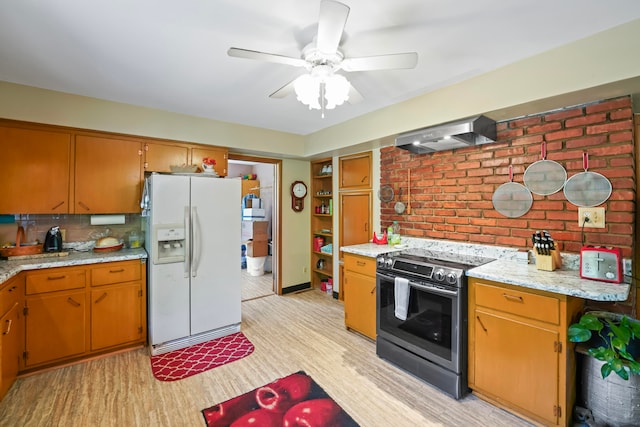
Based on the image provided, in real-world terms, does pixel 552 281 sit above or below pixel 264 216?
below

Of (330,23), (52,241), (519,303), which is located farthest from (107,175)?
(519,303)

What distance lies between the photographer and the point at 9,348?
2.05m

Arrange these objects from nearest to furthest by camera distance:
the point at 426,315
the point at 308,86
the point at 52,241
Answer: the point at 308,86 < the point at 426,315 < the point at 52,241

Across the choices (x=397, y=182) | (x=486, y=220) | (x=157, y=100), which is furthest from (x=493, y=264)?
(x=157, y=100)

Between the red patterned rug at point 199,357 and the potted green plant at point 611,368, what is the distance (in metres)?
2.59

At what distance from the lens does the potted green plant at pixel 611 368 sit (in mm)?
1535

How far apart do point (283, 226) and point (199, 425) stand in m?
2.86

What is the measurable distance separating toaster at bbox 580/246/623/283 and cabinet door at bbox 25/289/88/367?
396 centimetres

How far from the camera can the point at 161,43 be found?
72.3 inches

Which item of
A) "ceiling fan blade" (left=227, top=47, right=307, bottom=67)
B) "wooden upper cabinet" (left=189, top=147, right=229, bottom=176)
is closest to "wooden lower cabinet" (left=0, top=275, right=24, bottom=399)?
"wooden upper cabinet" (left=189, top=147, right=229, bottom=176)

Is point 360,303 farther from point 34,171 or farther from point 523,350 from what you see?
point 34,171

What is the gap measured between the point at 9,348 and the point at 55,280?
533mm

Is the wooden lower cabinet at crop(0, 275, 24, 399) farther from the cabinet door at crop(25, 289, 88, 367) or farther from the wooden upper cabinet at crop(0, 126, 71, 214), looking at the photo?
the wooden upper cabinet at crop(0, 126, 71, 214)

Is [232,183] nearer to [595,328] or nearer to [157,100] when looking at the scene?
[157,100]
